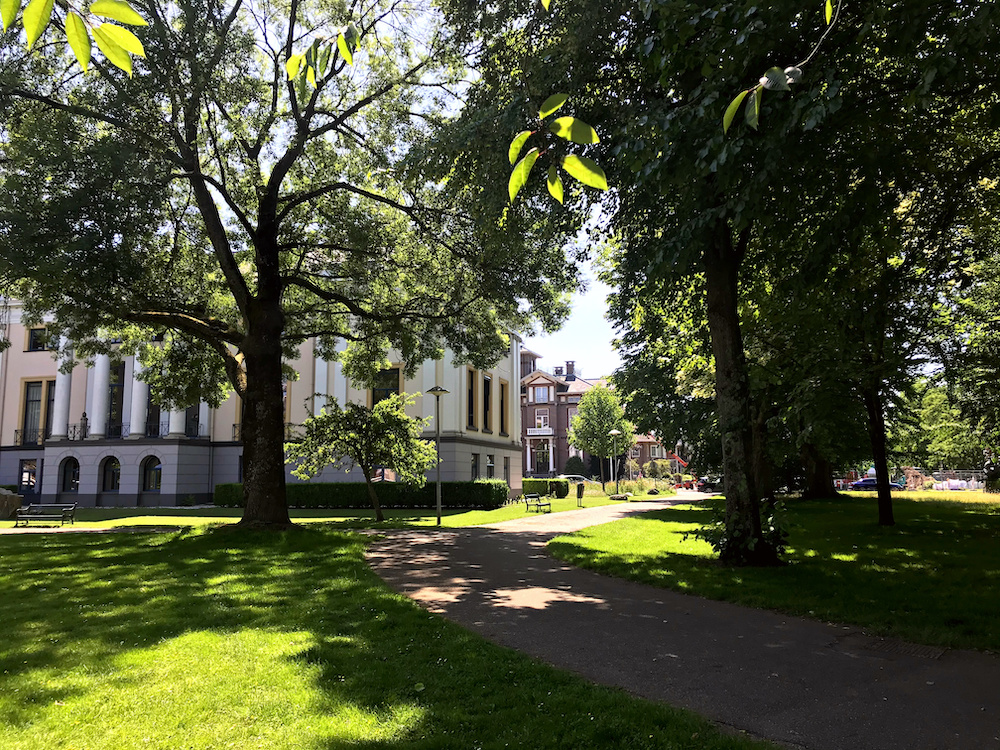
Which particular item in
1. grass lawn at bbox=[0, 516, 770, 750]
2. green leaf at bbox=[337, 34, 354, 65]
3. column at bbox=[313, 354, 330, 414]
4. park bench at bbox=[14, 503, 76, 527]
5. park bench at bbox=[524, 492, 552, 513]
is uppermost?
column at bbox=[313, 354, 330, 414]

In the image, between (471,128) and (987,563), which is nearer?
(471,128)

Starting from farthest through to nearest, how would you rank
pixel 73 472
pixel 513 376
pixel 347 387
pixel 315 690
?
pixel 513 376 → pixel 73 472 → pixel 347 387 → pixel 315 690

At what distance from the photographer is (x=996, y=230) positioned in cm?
1195

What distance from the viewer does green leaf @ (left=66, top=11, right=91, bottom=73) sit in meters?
1.42

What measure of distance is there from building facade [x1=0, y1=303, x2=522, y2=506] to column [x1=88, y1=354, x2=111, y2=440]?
0.06 m

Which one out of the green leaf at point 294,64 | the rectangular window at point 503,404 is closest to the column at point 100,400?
the rectangular window at point 503,404

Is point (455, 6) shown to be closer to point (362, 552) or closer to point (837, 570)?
point (362, 552)

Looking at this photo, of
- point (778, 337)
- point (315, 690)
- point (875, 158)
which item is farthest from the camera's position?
point (778, 337)

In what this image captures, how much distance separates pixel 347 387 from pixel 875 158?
3010 cm

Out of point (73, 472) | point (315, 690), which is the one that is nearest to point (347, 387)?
point (73, 472)

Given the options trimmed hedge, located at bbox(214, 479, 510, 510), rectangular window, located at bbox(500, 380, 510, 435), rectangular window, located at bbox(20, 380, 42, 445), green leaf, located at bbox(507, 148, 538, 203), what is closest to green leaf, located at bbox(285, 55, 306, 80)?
green leaf, located at bbox(507, 148, 538, 203)

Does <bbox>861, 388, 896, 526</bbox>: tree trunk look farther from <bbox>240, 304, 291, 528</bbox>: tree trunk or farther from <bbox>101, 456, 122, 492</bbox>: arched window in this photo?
<bbox>101, 456, 122, 492</bbox>: arched window

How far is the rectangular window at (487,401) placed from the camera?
3794 centimetres

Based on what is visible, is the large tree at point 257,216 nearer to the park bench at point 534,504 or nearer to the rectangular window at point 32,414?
the park bench at point 534,504
